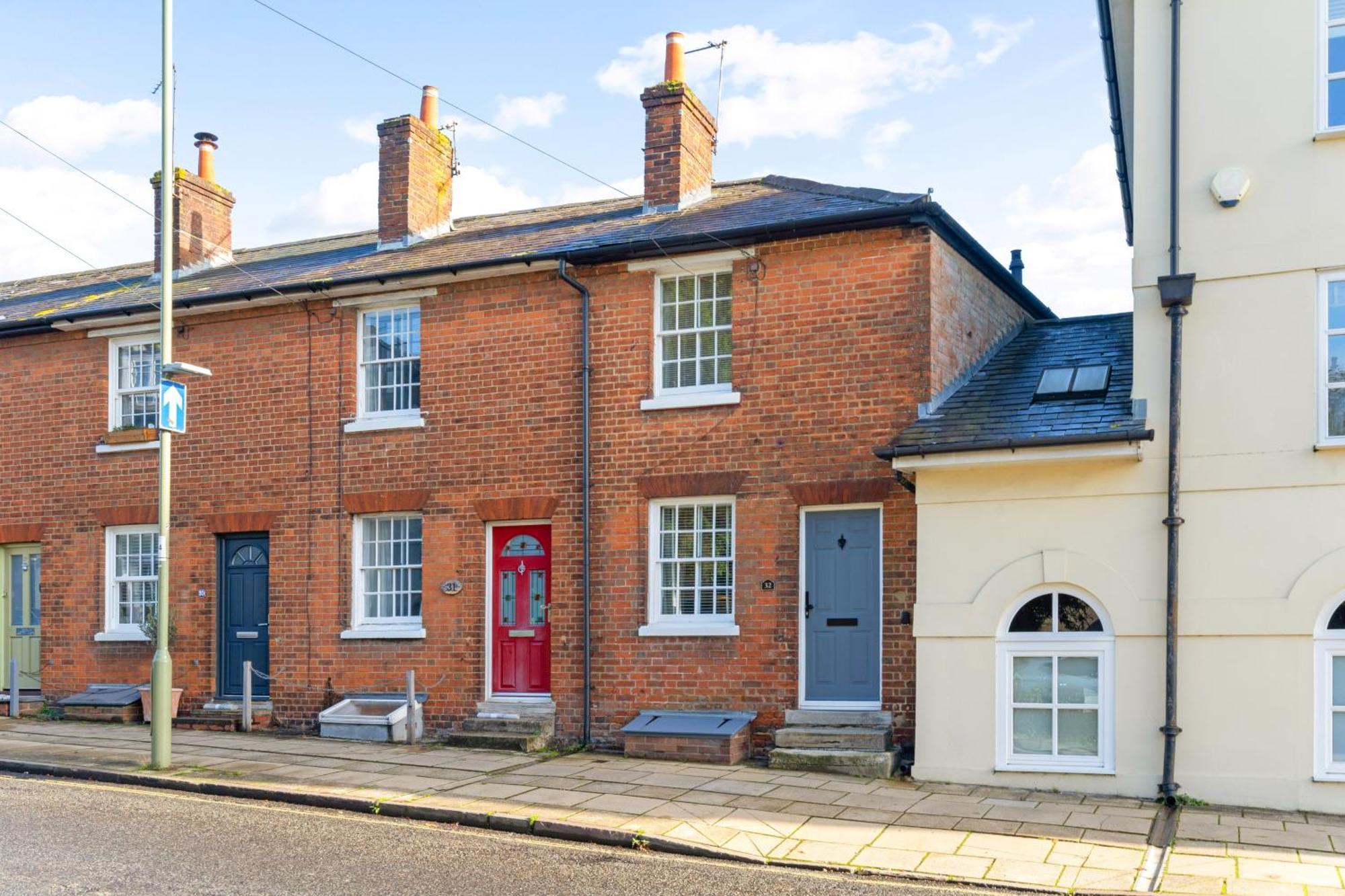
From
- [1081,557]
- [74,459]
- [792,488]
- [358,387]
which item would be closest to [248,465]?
[358,387]

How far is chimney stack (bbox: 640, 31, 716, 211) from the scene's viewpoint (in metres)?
16.0

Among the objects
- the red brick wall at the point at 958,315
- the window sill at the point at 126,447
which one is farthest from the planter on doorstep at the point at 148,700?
the red brick wall at the point at 958,315

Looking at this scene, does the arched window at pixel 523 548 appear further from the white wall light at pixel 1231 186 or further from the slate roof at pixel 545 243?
the white wall light at pixel 1231 186

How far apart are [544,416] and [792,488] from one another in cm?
316

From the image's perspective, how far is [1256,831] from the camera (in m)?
9.91

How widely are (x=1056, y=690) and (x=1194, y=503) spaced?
81.6 inches

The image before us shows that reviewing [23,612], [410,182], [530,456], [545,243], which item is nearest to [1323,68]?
[545,243]

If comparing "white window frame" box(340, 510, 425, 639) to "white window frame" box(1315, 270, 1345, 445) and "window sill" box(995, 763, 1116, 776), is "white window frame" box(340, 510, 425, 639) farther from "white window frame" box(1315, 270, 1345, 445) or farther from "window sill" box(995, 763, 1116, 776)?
"white window frame" box(1315, 270, 1345, 445)

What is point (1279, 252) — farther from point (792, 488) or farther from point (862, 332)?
point (792, 488)

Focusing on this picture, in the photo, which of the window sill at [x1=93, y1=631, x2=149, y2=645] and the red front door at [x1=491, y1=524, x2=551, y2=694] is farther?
the window sill at [x1=93, y1=631, x2=149, y2=645]

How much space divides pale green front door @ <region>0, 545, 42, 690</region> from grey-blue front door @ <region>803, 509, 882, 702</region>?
11083mm

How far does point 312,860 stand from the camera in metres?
8.91

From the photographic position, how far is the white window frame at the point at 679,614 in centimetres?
1384

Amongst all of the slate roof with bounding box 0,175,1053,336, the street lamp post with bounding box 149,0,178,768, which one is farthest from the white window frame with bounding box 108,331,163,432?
the street lamp post with bounding box 149,0,178,768
